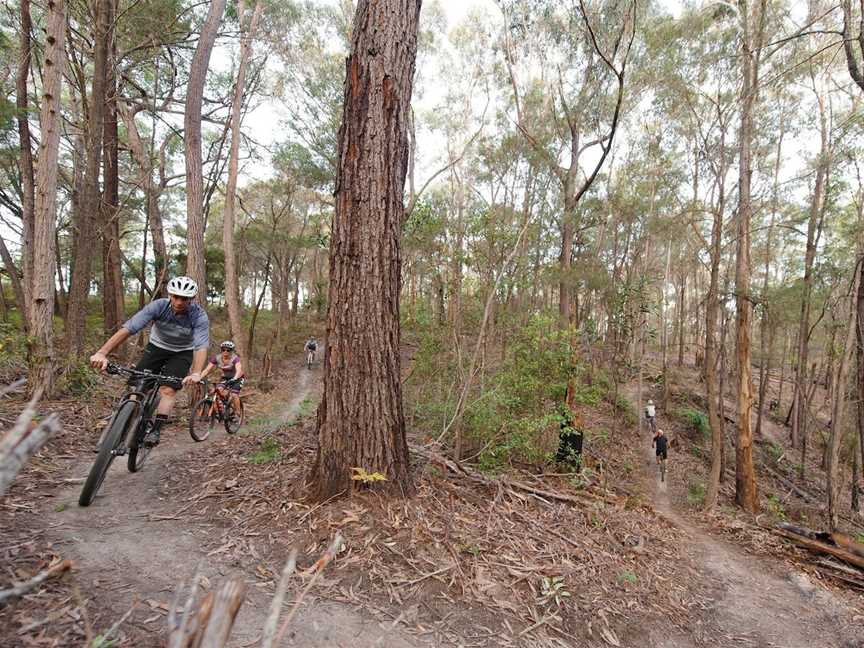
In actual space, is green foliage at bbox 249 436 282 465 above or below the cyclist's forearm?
below

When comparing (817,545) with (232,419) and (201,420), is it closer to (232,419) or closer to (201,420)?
(232,419)

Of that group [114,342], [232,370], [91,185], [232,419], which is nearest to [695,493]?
[232,419]

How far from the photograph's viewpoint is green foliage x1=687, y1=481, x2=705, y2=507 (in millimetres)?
11012

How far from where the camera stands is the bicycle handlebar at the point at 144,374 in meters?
3.73

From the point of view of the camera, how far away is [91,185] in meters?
7.75

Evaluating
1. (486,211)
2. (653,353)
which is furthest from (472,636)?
(653,353)

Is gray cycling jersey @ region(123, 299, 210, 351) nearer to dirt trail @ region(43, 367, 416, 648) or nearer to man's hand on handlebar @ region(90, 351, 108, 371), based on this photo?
man's hand on handlebar @ region(90, 351, 108, 371)

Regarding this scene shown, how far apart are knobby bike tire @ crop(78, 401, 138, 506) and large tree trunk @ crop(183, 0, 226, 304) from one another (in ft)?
18.6

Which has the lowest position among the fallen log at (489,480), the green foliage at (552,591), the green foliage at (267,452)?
the green foliage at (552,591)

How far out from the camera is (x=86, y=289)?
819 cm

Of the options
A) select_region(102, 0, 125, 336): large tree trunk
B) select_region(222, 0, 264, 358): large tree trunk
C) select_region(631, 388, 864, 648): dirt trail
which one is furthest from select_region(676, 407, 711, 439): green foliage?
select_region(102, 0, 125, 336): large tree trunk

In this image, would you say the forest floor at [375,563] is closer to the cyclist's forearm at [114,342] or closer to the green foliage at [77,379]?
the green foliage at [77,379]

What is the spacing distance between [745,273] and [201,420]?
1207cm

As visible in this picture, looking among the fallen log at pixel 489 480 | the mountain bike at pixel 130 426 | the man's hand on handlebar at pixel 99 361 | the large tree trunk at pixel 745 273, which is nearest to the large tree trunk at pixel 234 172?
the mountain bike at pixel 130 426
